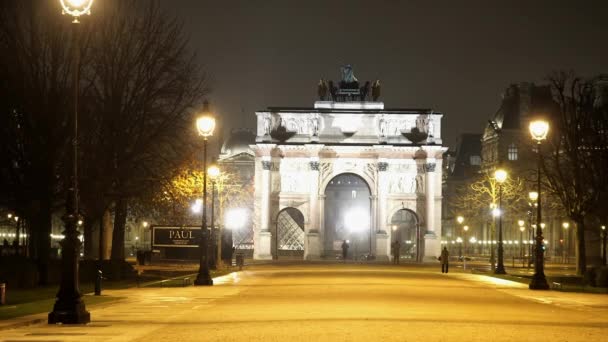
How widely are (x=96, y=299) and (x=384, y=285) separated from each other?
564 inches

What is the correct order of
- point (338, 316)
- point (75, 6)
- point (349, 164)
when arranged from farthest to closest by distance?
point (349, 164), point (338, 316), point (75, 6)

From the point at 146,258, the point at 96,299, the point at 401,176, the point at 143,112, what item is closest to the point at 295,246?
the point at 401,176

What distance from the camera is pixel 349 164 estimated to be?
329 feet

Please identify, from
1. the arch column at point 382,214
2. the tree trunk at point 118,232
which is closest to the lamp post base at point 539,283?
the tree trunk at point 118,232

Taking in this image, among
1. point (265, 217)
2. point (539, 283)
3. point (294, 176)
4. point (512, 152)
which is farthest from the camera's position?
point (512, 152)

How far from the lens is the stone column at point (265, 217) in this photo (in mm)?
96875

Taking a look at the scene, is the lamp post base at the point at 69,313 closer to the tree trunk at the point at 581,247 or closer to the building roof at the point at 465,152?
the tree trunk at the point at 581,247

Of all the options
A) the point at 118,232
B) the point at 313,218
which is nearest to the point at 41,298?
the point at 118,232

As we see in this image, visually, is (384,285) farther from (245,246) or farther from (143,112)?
(245,246)

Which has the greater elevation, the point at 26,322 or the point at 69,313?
the point at 69,313

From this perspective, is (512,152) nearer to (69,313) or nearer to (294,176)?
(294,176)

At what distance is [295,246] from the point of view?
390 feet

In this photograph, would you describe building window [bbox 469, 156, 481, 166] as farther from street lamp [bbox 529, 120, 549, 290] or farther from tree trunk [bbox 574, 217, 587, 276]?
street lamp [bbox 529, 120, 549, 290]

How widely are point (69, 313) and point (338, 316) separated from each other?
629 cm
